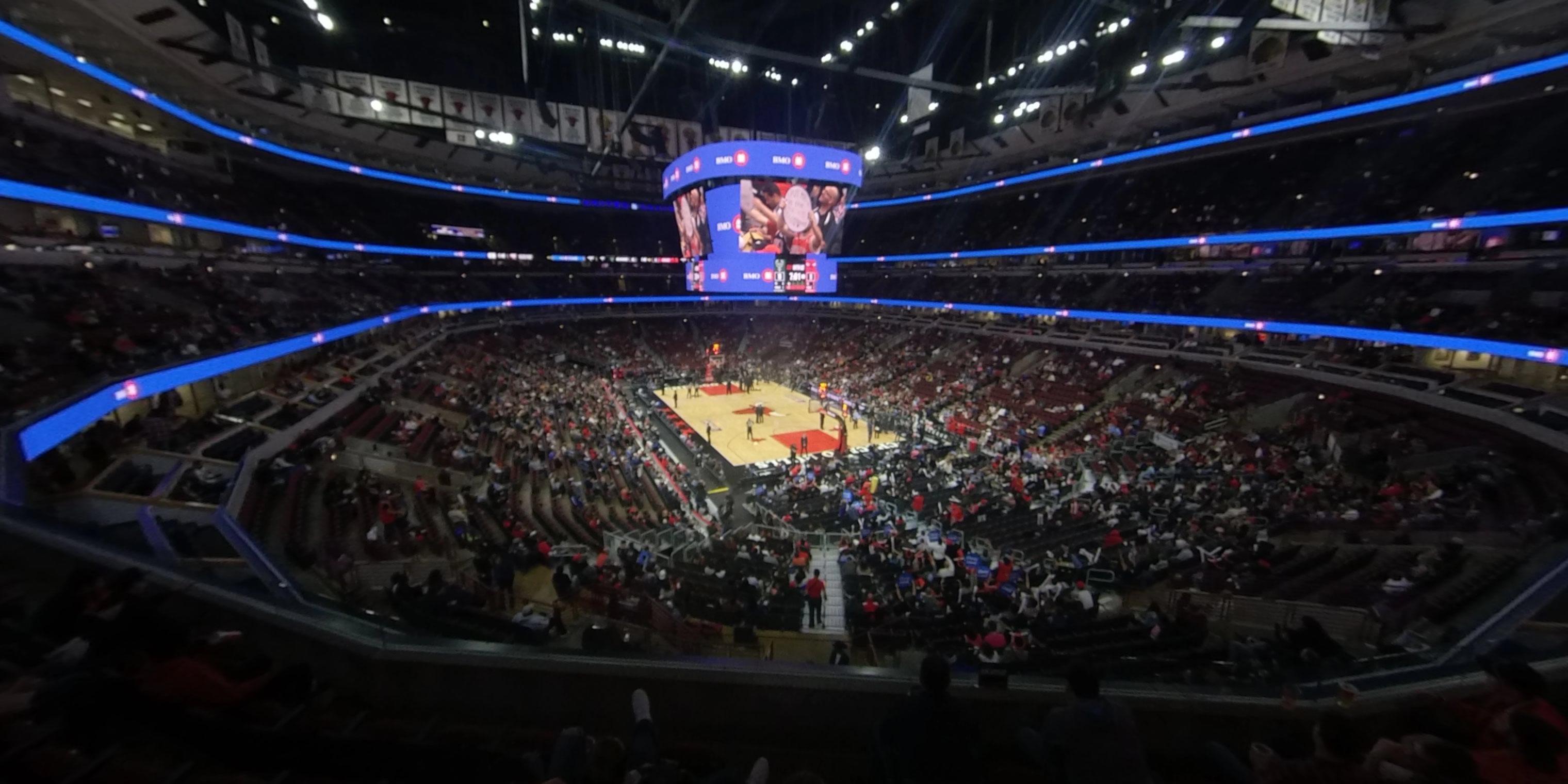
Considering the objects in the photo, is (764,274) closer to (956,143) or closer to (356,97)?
(956,143)

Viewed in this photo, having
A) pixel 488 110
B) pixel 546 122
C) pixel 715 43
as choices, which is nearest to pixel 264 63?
pixel 488 110

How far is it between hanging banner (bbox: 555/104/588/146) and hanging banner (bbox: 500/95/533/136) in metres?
1.77

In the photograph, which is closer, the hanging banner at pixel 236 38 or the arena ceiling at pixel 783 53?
the arena ceiling at pixel 783 53

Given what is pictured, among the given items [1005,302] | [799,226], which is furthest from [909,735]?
[1005,302]

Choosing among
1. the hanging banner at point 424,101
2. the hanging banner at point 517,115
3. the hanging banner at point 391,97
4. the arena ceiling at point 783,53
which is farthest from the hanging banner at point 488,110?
the hanging banner at point 391,97

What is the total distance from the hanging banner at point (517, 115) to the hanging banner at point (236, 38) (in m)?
12.4

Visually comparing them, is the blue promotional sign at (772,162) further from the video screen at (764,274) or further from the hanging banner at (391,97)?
the hanging banner at (391,97)

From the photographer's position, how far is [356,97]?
30.2 m

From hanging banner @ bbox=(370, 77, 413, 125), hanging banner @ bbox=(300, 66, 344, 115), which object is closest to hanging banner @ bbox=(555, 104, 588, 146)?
hanging banner @ bbox=(370, 77, 413, 125)

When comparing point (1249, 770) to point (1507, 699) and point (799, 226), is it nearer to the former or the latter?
point (1507, 699)

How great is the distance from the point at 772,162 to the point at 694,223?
20.4ft

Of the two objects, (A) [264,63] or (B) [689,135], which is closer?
(A) [264,63]

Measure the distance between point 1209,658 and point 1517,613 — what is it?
280 cm

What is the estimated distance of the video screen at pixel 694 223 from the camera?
31.8 metres
